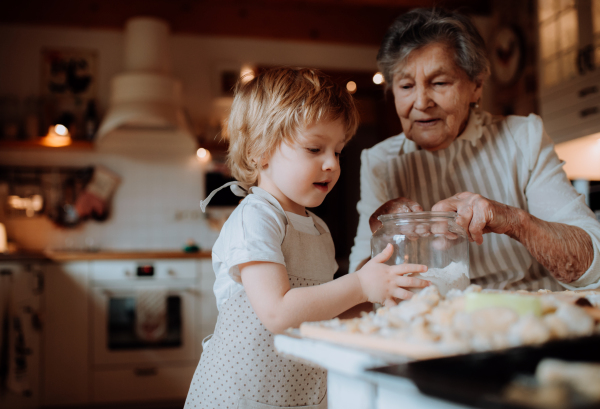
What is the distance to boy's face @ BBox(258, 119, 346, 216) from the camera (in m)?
0.80

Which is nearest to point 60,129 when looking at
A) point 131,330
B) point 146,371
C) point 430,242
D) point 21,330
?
point 21,330

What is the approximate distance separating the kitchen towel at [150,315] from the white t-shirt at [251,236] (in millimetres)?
2080

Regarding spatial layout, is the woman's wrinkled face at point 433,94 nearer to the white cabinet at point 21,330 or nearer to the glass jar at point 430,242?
the glass jar at point 430,242

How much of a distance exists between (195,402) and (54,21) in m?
3.52

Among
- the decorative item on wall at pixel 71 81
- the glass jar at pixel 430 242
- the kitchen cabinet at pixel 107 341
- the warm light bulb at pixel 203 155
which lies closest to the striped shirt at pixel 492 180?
the glass jar at pixel 430 242

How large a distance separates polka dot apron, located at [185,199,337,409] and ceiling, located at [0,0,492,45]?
3.23m

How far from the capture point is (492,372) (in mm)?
317

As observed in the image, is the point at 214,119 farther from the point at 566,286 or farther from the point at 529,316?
the point at 529,316

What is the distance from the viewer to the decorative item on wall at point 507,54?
3375 mm

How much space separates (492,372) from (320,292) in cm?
32

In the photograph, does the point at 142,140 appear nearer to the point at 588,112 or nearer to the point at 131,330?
the point at 131,330

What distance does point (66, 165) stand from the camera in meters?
3.42

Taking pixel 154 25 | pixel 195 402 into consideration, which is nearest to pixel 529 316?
pixel 195 402

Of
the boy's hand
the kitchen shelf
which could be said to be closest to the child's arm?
the boy's hand
